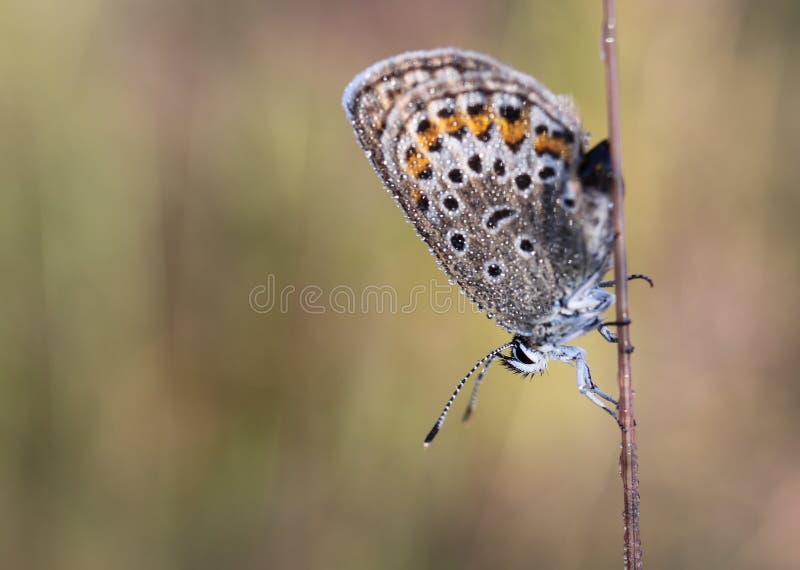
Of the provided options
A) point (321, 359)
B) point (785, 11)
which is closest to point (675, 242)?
point (785, 11)

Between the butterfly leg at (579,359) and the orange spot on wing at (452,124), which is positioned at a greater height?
the orange spot on wing at (452,124)

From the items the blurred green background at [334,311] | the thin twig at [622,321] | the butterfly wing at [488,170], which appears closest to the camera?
the thin twig at [622,321]

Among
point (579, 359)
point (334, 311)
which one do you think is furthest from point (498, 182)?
point (334, 311)

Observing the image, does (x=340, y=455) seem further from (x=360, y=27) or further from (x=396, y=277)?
(x=360, y=27)

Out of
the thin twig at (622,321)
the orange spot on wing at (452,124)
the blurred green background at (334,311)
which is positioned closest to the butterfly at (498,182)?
the orange spot on wing at (452,124)

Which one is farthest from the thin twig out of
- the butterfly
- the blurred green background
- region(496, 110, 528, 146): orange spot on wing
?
the blurred green background

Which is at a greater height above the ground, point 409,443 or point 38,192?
point 38,192

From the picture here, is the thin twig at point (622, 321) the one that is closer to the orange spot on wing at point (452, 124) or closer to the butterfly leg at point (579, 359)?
the butterfly leg at point (579, 359)
